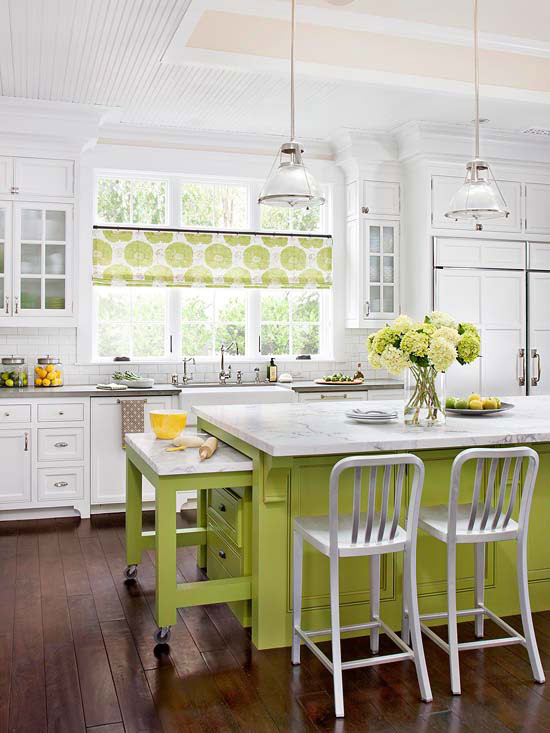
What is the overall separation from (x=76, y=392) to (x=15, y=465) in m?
0.69

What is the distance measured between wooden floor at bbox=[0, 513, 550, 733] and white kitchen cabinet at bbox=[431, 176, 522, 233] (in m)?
3.74

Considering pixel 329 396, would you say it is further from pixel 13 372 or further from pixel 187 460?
pixel 187 460

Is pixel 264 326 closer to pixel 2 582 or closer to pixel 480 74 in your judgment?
pixel 480 74

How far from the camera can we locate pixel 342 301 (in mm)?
7090

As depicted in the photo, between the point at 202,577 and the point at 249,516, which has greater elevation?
the point at 249,516

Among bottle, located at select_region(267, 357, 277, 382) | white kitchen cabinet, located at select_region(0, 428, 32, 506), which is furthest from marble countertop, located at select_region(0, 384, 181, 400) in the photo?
bottle, located at select_region(267, 357, 277, 382)

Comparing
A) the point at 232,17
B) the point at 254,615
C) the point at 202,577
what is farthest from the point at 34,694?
the point at 232,17

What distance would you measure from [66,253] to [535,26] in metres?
3.72

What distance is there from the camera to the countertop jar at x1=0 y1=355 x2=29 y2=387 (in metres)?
5.93

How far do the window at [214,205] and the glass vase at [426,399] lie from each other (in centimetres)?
366

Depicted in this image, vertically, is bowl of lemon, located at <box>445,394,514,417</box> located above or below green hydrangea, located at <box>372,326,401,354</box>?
below

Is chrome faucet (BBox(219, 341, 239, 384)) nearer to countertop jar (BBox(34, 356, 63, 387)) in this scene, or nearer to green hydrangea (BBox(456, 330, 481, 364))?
countertop jar (BBox(34, 356, 63, 387))

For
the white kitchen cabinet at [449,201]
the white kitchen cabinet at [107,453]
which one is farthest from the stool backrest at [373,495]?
the white kitchen cabinet at [449,201]

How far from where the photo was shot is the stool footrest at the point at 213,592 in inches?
128
